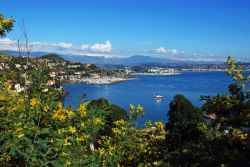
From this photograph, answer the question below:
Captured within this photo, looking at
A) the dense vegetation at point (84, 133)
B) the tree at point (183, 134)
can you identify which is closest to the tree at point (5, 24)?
the dense vegetation at point (84, 133)

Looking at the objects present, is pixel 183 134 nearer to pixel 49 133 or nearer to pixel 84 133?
pixel 84 133

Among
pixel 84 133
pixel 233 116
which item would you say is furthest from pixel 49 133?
pixel 233 116

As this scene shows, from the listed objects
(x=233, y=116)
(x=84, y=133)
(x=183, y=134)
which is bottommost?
(x=183, y=134)

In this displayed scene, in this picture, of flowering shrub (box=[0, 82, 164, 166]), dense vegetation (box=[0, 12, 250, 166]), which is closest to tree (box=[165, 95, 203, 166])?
dense vegetation (box=[0, 12, 250, 166])

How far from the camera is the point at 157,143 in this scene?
6156mm

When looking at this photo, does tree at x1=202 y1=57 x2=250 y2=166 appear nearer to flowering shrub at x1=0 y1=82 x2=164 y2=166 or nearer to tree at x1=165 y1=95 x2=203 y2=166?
tree at x1=165 y1=95 x2=203 y2=166

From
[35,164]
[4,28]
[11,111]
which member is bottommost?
[35,164]

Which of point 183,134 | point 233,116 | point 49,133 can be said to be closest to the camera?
point 233,116

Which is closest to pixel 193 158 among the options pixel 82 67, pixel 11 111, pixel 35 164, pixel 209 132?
pixel 209 132

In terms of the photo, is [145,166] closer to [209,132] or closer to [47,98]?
[209,132]

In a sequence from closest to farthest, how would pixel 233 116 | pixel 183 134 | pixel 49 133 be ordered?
1. pixel 233 116
2. pixel 49 133
3. pixel 183 134

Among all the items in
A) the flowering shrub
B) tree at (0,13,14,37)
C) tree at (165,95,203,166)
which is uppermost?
tree at (0,13,14,37)

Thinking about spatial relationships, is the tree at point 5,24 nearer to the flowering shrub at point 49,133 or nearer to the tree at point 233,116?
the flowering shrub at point 49,133

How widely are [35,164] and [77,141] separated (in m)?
0.69
